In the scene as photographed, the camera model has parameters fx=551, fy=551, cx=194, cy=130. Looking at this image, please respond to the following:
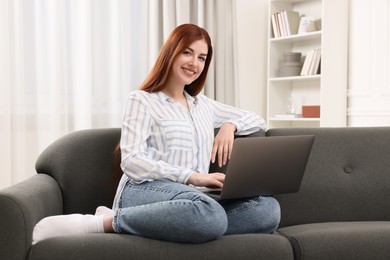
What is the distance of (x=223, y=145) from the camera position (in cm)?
222

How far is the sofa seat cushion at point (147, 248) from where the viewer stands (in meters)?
1.68

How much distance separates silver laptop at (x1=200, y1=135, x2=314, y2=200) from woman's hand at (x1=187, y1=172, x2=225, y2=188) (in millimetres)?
54

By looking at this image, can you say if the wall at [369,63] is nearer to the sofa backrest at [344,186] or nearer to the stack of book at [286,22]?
the stack of book at [286,22]

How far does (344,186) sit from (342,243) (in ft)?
1.61

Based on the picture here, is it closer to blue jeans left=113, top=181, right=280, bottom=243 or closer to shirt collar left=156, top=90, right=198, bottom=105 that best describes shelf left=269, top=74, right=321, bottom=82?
shirt collar left=156, top=90, right=198, bottom=105

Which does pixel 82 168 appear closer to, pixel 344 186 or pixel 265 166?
pixel 265 166

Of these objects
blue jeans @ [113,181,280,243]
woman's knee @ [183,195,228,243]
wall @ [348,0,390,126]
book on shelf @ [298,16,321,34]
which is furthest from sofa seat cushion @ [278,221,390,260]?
book on shelf @ [298,16,321,34]

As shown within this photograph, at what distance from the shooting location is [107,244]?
1.70 metres

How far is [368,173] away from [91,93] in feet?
7.78

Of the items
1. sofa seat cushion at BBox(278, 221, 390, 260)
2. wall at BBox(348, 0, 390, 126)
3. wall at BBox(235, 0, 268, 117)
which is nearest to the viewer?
sofa seat cushion at BBox(278, 221, 390, 260)

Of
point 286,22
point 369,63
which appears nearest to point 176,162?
point 369,63

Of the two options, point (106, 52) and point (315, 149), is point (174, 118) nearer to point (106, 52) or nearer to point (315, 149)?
point (315, 149)

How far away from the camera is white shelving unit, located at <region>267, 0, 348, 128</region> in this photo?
4.50 meters

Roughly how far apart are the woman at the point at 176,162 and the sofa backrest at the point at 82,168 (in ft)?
0.47
